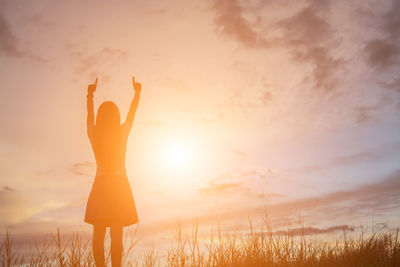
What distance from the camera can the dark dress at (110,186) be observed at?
5.06m

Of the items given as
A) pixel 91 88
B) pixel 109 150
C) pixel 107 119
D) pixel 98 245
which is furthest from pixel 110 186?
pixel 91 88

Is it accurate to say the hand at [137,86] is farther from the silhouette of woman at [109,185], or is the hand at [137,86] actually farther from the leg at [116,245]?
the leg at [116,245]

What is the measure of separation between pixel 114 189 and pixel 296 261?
4.41 metres

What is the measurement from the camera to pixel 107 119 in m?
5.53

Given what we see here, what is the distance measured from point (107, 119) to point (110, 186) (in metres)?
1.26

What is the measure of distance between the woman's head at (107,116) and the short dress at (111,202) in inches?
34.4

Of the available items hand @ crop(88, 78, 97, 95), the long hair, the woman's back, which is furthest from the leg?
hand @ crop(88, 78, 97, 95)

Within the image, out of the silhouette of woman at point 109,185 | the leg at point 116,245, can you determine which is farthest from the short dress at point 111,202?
the leg at point 116,245

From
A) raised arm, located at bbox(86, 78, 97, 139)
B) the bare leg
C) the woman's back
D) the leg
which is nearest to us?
the bare leg

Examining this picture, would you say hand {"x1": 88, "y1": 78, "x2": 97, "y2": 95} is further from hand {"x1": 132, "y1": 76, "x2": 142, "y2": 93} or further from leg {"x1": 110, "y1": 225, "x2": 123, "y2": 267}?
leg {"x1": 110, "y1": 225, "x2": 123, "y2": 267}

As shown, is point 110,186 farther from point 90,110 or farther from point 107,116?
point 90,110

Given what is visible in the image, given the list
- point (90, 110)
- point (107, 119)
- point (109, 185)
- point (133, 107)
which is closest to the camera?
point (109, 185)

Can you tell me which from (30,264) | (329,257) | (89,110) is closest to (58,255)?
(30,264)

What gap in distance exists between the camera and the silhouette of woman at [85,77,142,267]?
5.05m
